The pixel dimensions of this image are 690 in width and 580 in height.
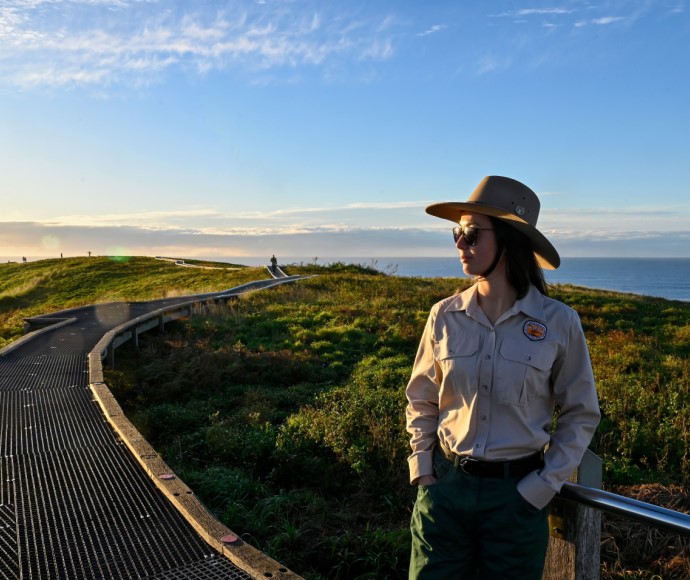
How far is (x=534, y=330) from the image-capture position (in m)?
2.65

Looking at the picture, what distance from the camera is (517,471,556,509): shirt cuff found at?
2516 millimetres

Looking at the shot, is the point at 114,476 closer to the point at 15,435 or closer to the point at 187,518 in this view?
the point at 187,518

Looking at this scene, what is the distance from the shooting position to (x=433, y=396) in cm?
297

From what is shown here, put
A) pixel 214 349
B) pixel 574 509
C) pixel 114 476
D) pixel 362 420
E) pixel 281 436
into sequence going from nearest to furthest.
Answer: pixel 574 509, pixel 114 476, pixel 281 436, pixel 362 420, pixel 214 349

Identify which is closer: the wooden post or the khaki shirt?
the khaki shirt

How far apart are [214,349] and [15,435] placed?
7652 mm

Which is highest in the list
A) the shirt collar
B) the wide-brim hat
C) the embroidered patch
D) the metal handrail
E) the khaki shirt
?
the wide-brim hat

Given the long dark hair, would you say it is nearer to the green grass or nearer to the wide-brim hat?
the wide-brim hat

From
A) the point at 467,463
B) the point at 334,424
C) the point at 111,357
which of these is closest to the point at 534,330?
the point at 467,463

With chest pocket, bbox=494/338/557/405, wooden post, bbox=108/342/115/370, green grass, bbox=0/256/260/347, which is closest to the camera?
chest pocket, bbox=494/338/557/405

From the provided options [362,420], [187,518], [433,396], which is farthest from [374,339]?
[433,396]

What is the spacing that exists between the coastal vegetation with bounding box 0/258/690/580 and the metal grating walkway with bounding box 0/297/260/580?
2.91 feet

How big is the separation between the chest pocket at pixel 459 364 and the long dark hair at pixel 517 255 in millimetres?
336

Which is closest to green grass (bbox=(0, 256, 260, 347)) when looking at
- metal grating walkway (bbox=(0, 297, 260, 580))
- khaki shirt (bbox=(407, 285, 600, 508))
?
metal grating walkway (bbox=(0, 297, 260, 580))
